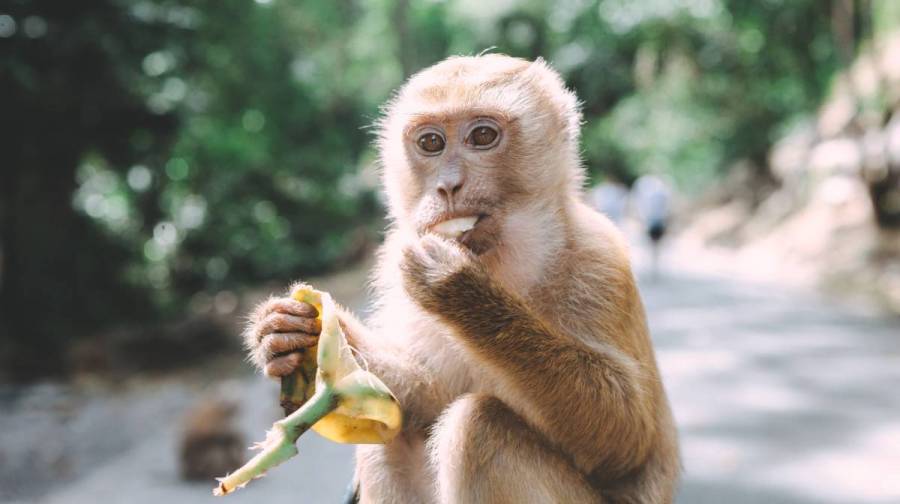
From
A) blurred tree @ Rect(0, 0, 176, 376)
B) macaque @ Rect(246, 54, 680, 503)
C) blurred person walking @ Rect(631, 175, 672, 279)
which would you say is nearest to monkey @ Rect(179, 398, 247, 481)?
blurred tree @ Rect(0, 0, 176, 376)

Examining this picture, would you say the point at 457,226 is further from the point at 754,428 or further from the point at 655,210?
the point at 655,210

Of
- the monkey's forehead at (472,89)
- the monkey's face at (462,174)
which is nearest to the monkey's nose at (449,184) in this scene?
the monkey's face at (462,174)

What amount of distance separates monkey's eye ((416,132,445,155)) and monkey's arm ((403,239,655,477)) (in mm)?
443

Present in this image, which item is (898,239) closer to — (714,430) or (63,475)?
(714,430)

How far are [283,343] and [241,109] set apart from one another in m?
12.5

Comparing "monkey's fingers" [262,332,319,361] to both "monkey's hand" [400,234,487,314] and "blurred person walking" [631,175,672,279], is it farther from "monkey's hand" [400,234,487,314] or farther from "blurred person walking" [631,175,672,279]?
"blurred person walking" [631,175,672,279]

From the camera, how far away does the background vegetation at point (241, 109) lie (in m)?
9.08

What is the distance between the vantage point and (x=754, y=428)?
6949 millimetres

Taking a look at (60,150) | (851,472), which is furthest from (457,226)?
(60,150)

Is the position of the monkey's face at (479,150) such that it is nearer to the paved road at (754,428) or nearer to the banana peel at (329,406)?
the banana peel at (329,406)

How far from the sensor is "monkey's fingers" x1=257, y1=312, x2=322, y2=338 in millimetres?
2560

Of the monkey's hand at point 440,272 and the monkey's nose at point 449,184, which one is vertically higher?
the monkey's nose at point 449,184

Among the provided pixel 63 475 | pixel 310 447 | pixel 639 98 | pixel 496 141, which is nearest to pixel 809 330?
pixel 310 447

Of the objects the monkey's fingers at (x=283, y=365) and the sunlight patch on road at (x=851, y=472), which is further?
the sunlight patch on road at (x=851, y=472)
